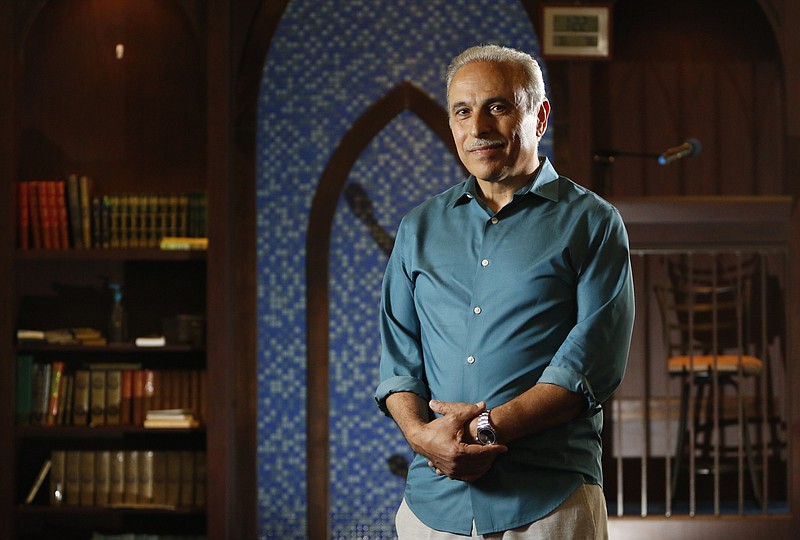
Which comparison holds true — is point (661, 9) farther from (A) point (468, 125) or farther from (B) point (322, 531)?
(A) point (468, 125)

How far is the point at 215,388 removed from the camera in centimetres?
452

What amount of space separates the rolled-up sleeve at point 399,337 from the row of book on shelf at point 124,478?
2936 millimetres

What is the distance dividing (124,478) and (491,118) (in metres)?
3.37

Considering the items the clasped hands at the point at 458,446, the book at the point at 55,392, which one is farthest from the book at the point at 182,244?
the clasped hands at the point at 458,446

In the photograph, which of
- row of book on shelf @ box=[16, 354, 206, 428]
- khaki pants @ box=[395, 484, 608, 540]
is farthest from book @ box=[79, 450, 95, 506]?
khaki pants @ box=[395, 484, 608, 540]

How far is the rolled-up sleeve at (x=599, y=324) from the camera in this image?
167 cm

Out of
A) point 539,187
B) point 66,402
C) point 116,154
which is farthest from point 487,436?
point 116,154

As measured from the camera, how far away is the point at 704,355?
204 inches

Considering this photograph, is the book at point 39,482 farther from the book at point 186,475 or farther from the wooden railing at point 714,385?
the wooden railing at point 714,385

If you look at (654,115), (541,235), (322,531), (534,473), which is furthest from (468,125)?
(654,115)

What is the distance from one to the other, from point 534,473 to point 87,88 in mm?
3843

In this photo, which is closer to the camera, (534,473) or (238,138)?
(534,473)

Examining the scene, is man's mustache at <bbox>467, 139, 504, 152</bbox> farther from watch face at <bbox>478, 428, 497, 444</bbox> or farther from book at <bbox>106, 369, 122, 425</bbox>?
book at <bbox>106, 369, 122, 425</bbox>

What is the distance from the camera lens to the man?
5.51 ft
